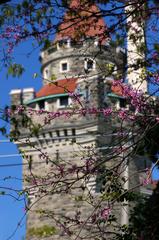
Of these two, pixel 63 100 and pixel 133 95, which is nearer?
pixel 133 95

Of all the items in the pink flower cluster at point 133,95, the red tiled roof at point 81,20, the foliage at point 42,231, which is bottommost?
the foliage at point 42,231

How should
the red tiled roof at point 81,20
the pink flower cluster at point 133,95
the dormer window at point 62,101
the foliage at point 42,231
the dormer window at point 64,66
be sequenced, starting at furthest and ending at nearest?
the dormer window at point 64,66
the dormer window at point 62,101
the foliage at point 42,231
the red tiled roof at point 81,20
the pink flower cluster at point 133,95

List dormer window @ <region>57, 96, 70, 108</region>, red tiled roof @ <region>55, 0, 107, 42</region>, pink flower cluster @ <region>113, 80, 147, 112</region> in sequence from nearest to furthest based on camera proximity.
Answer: pink flower cluster @ <region>113, 80, 147, 112</region>
red tiled roof @ <region>55, 0, 107, 42</region>
dormer window @ <region>57, 96, 70, 108</region>

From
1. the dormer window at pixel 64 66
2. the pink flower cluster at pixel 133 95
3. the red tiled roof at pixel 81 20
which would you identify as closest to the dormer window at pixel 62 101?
the dormer window at pixel 64 66

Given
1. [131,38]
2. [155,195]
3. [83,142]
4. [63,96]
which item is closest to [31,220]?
[83,142]

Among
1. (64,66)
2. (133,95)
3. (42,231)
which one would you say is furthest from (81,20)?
(64,66)

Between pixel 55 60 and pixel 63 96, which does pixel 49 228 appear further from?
pixel 55 60

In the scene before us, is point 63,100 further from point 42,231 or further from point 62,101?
point 42,231

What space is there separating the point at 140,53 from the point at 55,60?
21871 mm

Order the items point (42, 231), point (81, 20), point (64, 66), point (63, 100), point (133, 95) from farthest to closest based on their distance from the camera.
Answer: point (64, 66) < point (63, 100) < point (42, 231) < point (81, 20) < point (133, 95)

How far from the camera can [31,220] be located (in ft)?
72.8

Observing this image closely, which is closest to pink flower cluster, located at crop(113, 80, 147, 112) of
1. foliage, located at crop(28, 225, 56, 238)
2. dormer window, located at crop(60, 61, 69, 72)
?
foliage, located at crop(28, 225, 56, 238)

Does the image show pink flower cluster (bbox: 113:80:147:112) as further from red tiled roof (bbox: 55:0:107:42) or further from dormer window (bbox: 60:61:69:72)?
dormer window (bbox: 60:61:69:72)

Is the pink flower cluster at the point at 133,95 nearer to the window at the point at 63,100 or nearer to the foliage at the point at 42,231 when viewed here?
the foliage at the point at 42,231
